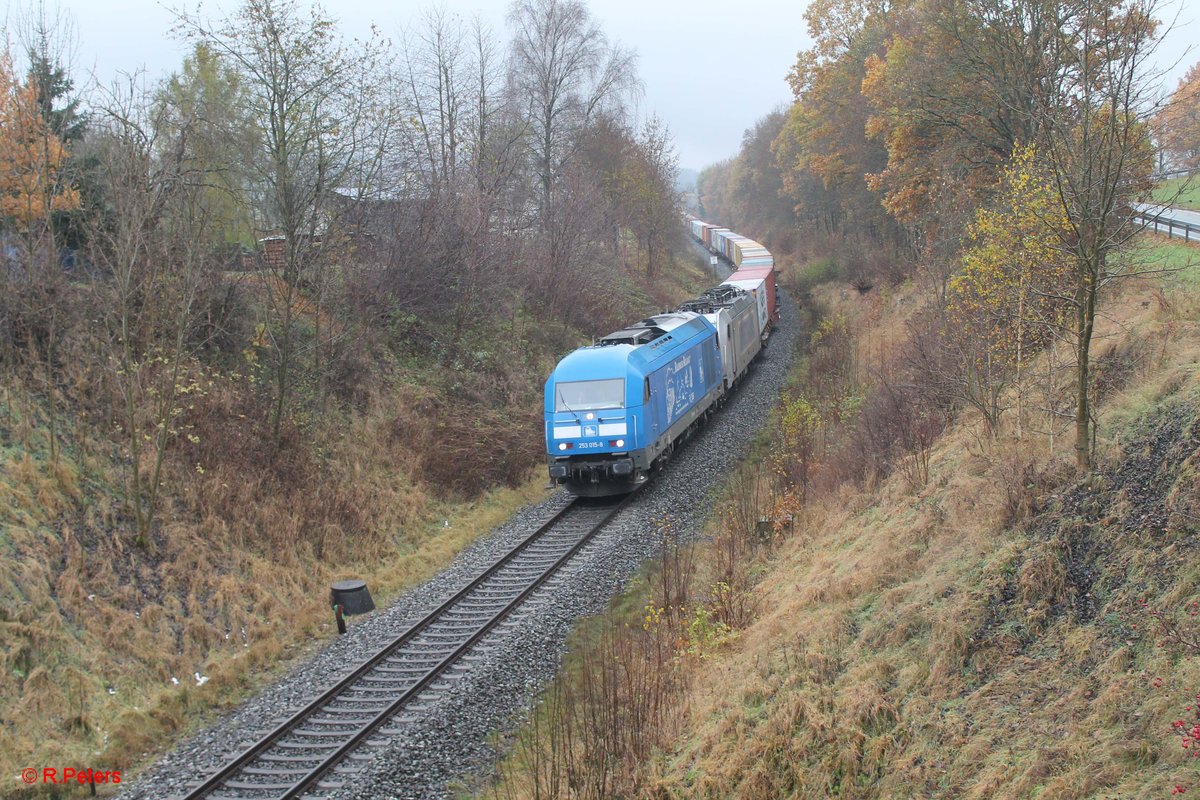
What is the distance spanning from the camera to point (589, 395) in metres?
16.9

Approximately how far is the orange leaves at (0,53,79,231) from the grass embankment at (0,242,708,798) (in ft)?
9.59

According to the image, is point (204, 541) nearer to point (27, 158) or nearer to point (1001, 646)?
point (27, 158)

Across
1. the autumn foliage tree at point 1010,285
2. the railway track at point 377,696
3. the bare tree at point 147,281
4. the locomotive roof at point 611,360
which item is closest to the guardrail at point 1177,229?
the autumn foliage tree at point 1010,285

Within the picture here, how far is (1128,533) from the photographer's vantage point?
8.01 meters

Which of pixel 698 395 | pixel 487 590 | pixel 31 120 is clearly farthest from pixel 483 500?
pixel 31 120

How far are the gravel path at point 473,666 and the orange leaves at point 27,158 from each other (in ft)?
25.3

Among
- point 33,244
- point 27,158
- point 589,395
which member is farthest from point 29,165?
point 589,395

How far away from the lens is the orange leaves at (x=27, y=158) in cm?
1299

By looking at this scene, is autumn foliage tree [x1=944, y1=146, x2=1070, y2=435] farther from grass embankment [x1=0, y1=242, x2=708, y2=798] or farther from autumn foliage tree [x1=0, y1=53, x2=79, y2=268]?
autumn foliage tree [x1=0, y1=53, x2=79, y2=268]

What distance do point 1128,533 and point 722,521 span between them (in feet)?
26.7

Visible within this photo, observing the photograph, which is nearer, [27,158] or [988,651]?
[988,651]

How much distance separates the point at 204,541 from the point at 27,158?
686 cm

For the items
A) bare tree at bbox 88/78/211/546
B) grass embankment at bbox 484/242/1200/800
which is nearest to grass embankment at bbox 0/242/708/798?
bare tree at bbox 88/78/211/546

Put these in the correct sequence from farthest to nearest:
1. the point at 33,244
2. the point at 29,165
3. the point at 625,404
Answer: the point at 625,404 → the point at 29,165 → the point at 33,244
